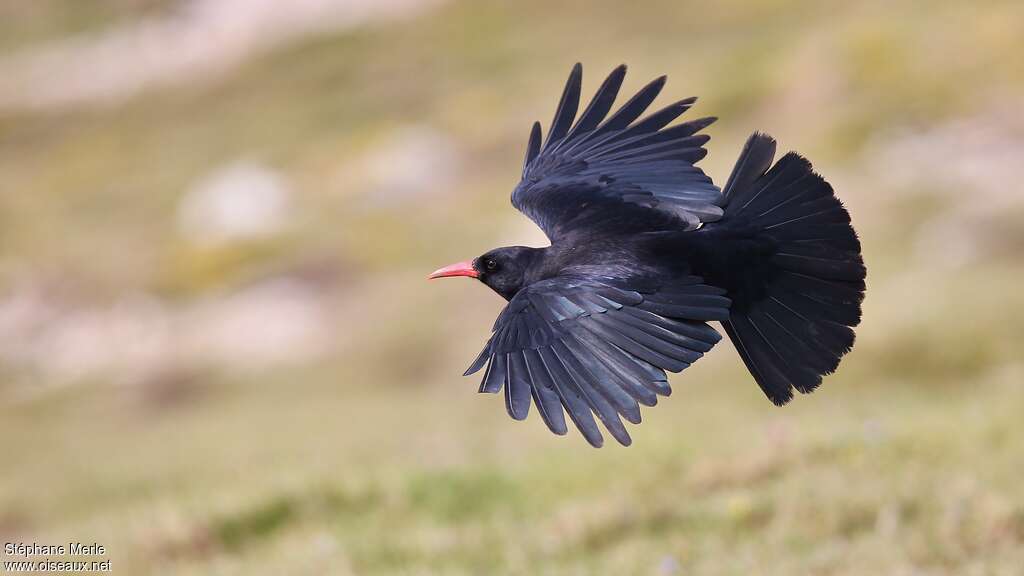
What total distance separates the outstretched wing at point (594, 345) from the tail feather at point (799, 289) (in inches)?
15.6

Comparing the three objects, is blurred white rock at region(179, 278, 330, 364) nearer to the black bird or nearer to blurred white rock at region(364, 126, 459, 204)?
blurred white rock at region(364, 126, 459, 204)

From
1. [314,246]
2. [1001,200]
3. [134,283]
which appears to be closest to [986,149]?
[1001,200]

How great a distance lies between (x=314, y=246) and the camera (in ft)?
93.5

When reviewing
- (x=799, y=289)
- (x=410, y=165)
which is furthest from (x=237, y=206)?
(x=799, y=289)

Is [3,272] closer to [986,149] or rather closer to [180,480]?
[180,480]

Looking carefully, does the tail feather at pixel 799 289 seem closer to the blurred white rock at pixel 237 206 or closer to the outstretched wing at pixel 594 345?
the outstretched wing at pixel 594 345

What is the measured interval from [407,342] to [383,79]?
3226 cm

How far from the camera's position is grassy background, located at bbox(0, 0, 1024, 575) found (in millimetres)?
6363

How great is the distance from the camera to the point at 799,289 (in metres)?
5.29

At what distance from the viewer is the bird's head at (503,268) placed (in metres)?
5.96

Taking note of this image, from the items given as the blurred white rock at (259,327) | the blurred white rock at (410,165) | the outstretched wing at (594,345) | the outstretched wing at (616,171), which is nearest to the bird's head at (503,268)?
the outstretched wing at (616,171)

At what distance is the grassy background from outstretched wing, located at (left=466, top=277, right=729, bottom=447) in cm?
121

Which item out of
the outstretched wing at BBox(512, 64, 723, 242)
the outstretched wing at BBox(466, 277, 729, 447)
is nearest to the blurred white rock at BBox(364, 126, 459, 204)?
the outstretched wing at BBox(512, 64, 723, 242)

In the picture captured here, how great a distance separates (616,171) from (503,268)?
0.74m
